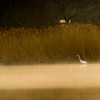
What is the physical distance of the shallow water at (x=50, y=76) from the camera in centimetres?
1180

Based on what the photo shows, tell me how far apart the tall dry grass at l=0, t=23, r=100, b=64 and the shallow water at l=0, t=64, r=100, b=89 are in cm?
104

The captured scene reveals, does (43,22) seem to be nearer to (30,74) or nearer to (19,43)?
(19,43)

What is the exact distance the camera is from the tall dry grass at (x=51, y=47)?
693 inches

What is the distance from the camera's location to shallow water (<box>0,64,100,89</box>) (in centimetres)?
1180

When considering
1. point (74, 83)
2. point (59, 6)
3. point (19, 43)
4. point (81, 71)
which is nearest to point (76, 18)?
point (59, 6)

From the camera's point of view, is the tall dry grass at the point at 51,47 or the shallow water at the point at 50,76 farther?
the tall dry grass at the point at 51,47

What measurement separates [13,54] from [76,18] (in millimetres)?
19671

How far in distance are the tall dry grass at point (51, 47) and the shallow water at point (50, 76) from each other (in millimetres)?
1042

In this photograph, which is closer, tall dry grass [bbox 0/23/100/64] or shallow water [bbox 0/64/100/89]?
shallow water [bbox 0/64/100/89]

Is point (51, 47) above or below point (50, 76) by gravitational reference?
above

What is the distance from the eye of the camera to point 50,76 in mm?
13531

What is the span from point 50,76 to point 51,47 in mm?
4577

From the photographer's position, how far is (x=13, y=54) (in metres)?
17.6

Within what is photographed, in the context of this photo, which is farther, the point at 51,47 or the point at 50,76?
the point at 51,47
